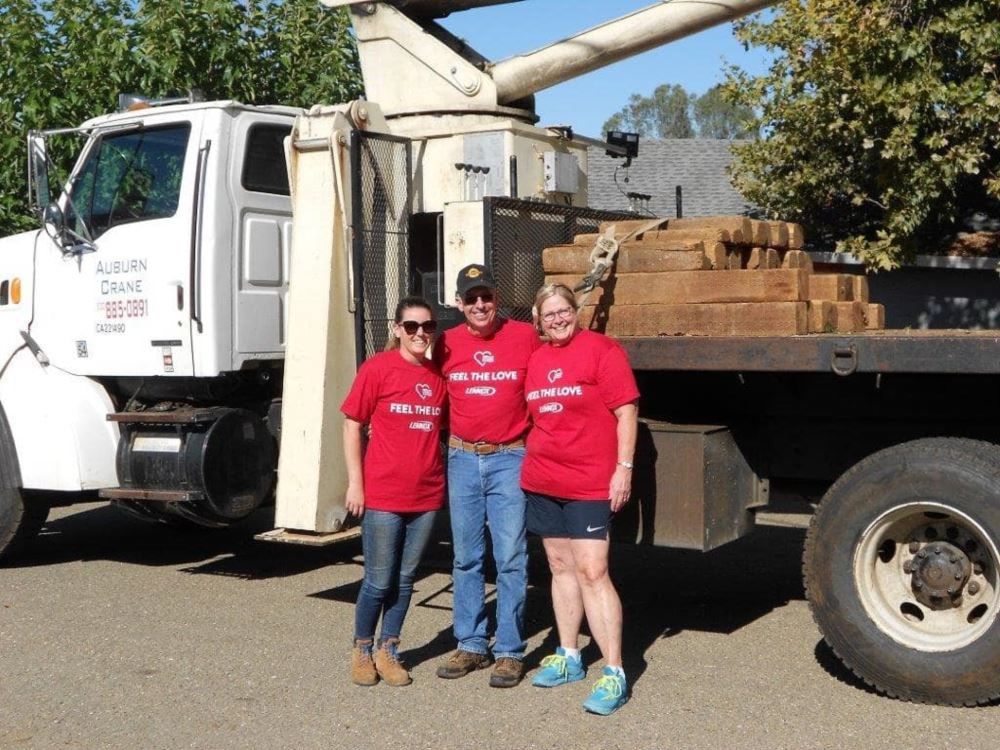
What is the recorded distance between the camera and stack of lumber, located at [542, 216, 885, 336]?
563 cm

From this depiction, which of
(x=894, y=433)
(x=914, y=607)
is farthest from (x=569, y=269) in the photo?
(x=914, y=607)

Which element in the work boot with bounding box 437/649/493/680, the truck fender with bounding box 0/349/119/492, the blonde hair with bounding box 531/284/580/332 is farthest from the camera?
the truck fender with bounding box 0/349/119/492

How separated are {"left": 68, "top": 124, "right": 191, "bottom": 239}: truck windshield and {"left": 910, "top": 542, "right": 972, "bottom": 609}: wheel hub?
4.63m

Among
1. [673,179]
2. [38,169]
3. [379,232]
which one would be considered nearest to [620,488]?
[379,232]

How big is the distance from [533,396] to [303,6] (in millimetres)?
8062

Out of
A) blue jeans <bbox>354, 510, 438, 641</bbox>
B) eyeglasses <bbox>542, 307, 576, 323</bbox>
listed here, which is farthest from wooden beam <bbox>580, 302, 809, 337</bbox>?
blue jeans <bbox>354, 510, 438, 641</bbox>

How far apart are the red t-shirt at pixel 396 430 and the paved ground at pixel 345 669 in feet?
2.80

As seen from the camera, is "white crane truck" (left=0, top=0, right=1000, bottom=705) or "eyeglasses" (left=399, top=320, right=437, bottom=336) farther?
"eyeglasses" (left=399, top=320, right=437, bottom=336)

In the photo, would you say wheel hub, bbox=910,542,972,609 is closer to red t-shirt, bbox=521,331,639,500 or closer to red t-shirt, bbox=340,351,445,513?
red t-shirt, bbox=521,331,639,500

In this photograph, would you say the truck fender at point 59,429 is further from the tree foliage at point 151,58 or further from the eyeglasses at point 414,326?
the tree foliage at point 151,58

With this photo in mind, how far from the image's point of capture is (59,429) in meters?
7.96

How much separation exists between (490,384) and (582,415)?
494 mm

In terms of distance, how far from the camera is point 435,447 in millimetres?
5836

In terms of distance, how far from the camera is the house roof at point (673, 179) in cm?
2117
